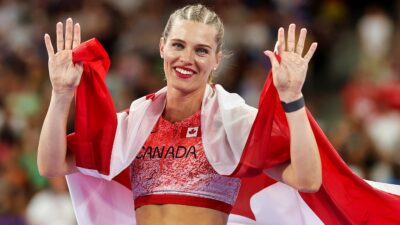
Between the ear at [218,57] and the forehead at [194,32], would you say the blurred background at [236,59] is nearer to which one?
the ear at [218,57]

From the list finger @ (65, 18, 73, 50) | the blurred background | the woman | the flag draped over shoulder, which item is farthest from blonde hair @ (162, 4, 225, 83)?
the blurred background

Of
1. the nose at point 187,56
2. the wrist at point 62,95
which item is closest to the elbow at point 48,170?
the wrist at point 62,95

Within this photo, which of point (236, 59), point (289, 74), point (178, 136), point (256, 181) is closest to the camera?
point (289, 74)

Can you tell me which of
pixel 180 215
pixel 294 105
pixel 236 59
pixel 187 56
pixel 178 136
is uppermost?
pixel 187 56

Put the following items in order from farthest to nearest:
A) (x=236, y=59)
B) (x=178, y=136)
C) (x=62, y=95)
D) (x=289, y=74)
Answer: (x=236, y=59)
(x=178, y=136)
(x=62, y=95)
(x=289, y=74)

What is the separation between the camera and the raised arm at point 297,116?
11.5 ft

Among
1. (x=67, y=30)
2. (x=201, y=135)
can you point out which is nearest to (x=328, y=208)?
(x=201, y=135)

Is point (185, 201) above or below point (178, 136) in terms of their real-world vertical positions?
below

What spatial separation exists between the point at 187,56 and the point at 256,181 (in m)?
0.65

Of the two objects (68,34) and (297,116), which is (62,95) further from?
(297,116)

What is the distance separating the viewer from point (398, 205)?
4.06m

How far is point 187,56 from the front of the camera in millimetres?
3807

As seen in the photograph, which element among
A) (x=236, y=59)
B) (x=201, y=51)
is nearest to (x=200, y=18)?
(x=201, y=51)

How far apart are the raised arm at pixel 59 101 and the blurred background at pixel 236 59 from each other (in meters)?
3.26
